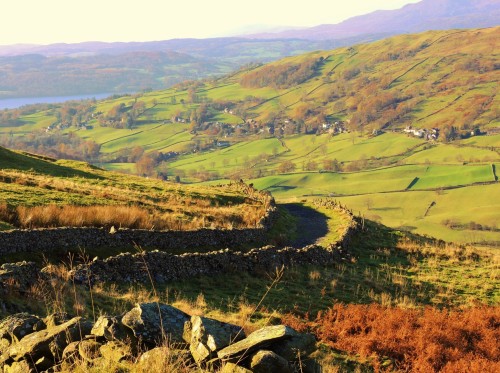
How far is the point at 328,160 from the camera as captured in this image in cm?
18362

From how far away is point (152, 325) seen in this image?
9.63m

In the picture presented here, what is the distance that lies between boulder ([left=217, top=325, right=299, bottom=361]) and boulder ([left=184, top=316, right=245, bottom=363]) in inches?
7.6

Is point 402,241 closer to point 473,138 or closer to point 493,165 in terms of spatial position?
point 493,165

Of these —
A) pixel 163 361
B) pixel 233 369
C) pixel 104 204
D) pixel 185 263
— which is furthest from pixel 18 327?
pixel 104 204

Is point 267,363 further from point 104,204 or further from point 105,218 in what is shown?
point 104,204

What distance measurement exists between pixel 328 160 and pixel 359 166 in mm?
13473

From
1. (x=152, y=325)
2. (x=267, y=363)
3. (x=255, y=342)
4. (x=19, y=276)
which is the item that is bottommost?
(x=19, y=276)

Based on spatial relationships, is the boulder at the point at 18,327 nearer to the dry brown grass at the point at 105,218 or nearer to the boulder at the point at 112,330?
the boulder at the point at 112,330

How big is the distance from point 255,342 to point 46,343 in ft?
12.3

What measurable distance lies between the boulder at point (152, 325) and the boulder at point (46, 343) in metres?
1.00

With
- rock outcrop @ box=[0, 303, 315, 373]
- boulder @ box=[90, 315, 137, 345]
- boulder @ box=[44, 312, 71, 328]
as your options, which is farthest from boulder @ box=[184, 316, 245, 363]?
boulder @ box=[44, 312, 71, 328]

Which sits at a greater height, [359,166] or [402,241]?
[402,241]

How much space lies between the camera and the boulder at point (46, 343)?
28.9 feet

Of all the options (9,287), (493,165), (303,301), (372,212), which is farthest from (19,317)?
(493,165)
